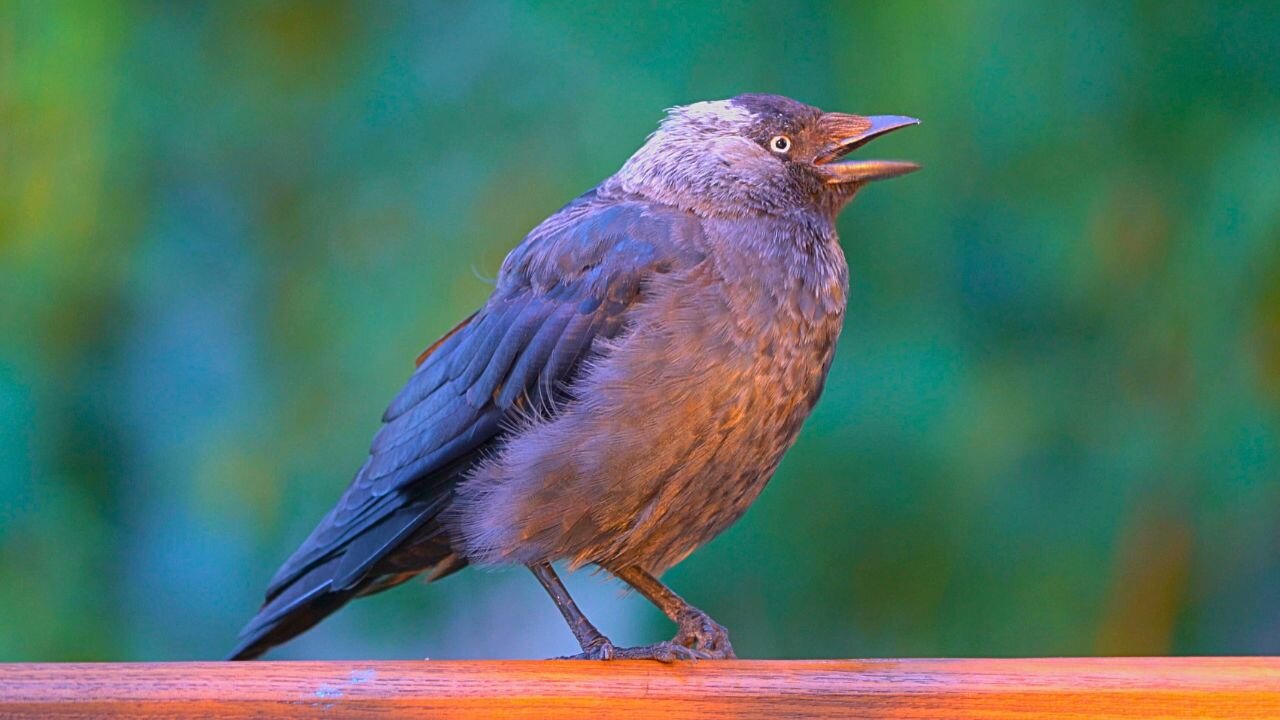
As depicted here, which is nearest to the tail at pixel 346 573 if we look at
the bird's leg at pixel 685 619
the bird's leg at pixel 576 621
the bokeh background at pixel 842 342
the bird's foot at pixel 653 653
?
the bird's leg at pixel 576 621

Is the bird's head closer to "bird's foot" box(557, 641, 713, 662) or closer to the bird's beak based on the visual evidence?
the bird's beak

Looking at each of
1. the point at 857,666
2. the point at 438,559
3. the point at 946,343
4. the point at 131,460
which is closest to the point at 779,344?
the point at 857,666

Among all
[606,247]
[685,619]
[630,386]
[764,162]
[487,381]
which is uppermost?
[764,162]

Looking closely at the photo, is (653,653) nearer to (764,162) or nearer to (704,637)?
(704,637)

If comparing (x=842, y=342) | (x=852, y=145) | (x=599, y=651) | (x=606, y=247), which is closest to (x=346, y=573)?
(x=599, y=651)

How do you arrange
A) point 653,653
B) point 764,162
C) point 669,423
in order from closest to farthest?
point 653,653 < point 669,423 < point 764,162

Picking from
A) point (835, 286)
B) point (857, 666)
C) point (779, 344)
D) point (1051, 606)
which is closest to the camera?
point (857, 666)

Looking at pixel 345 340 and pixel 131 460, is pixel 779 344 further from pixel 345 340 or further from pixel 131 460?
pixel 131 460

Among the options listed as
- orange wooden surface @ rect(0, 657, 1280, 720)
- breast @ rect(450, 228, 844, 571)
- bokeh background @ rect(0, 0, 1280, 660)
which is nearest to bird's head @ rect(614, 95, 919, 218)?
breast @ rect(450, 228, 844, 571)
